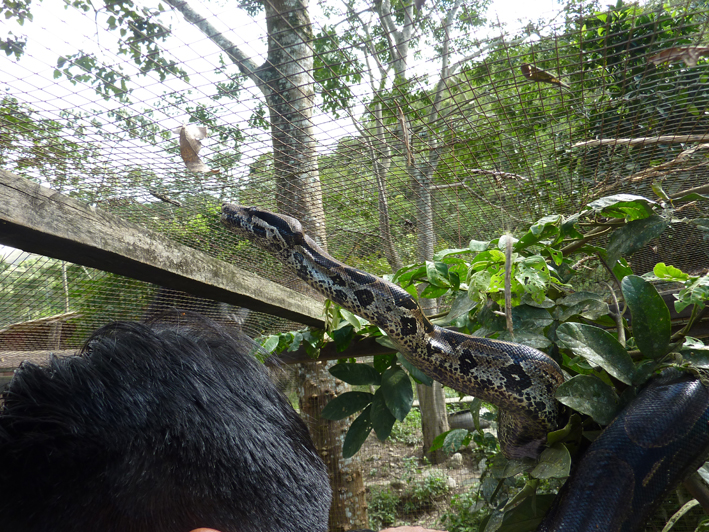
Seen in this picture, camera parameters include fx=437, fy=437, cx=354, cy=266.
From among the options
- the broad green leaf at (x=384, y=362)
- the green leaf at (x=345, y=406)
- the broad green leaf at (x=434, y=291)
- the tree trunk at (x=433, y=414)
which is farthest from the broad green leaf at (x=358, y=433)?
the tree trunk at (x=433, y=414)

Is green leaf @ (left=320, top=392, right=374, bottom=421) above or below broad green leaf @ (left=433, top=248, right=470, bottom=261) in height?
below

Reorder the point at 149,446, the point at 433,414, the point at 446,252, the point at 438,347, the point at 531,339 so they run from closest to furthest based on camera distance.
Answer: the point at 149,446, the point at 531,339, the point at 438,347, the point at 446,252, the point at 433,414

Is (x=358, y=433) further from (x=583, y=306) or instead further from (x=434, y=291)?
(x=583, y=306)

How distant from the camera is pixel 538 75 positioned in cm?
135

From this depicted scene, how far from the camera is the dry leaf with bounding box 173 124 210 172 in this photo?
136cm

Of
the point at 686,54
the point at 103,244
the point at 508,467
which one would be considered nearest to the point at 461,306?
the point at 508,467

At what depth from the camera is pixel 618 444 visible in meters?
0.91

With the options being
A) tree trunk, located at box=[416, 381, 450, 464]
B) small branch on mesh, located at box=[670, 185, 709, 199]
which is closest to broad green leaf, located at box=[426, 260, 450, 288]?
small branch on mesh, located at box=[670, 185, 709, 199]

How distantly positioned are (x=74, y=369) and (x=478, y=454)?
18.5ft

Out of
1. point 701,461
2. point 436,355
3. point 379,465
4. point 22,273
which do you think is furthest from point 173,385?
point 379,465

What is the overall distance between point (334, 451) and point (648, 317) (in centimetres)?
223

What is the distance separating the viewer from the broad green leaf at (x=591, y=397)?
91 cm

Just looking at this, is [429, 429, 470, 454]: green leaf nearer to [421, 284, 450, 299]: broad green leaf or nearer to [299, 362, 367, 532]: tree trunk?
[421, 284, 450, 299]: broad green leaf

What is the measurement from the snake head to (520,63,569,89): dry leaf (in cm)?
88
